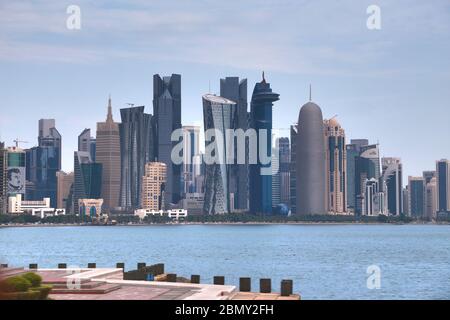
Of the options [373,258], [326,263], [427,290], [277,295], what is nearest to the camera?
[277,295]

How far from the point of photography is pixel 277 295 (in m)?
44.8

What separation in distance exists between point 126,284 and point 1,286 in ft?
96.6

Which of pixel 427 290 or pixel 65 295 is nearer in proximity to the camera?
pixel 65 295
